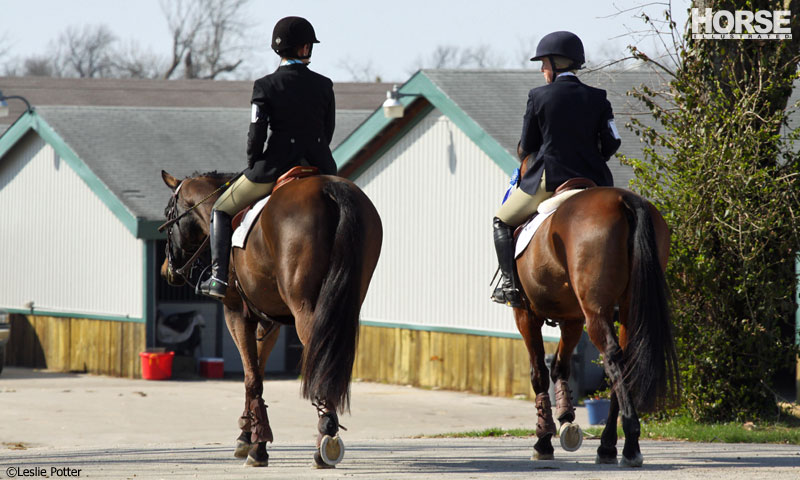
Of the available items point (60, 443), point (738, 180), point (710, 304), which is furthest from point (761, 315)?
Result: point (60, 443)

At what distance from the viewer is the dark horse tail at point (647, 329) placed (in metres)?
7.31

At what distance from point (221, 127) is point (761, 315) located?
2004 cm

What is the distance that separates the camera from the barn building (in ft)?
77.7

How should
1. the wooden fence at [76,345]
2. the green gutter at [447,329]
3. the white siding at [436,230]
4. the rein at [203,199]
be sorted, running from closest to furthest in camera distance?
1. the rein at [203,199]
2. the green gutter at [447,329]
3. the white siding at [436,230]
4. the wooden fence at [76,345]

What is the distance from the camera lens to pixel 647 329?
24.1 feet

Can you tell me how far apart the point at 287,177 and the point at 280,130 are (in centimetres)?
36

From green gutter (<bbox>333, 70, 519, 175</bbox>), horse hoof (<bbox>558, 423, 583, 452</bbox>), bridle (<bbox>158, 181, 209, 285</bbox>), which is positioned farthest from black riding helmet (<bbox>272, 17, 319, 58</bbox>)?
green gutter (<bbox>333, 70, 519, 175</bbox>)

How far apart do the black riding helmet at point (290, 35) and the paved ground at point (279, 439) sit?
9.73 feet

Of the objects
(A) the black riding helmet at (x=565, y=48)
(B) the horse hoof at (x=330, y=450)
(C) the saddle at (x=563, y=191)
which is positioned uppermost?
(A) the black riding helmet at (x=565, y=48)

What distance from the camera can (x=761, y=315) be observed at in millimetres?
11750

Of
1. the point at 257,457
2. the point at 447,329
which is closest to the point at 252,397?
the point at 257,457

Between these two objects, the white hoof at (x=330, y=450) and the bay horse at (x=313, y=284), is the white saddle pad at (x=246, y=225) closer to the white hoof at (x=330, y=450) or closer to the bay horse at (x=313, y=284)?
the bay horse at (x=313, y=284)

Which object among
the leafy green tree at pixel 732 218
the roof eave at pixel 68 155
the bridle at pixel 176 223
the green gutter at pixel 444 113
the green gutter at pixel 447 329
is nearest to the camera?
the bridle at pixel 176 223

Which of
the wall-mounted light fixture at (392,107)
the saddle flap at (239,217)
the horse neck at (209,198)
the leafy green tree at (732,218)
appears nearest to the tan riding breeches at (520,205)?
the saddle flap at (239,217)
